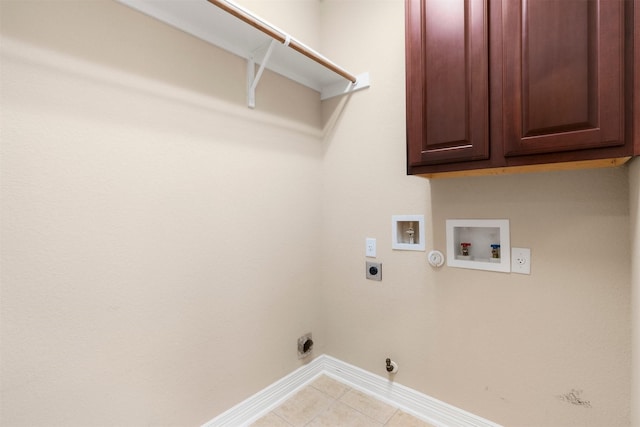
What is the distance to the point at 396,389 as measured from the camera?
67.2 inches

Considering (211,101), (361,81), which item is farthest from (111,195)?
(361,81)

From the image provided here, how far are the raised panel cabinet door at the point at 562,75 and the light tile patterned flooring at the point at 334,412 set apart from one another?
1494 millimetres

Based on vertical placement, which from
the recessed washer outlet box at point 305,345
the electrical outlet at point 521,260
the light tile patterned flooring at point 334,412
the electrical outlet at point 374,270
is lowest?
the light tile patterned flooring at point 334,412

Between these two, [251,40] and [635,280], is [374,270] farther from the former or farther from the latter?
[251,40]

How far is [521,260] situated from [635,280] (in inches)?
14.1

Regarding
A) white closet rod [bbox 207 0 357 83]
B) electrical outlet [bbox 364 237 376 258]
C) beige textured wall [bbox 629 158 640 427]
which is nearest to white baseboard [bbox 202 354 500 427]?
beige textured wall [bbox 629 158 640 427]

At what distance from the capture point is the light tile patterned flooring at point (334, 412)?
60.7 inches

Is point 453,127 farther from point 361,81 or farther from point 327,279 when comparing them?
point 327,279

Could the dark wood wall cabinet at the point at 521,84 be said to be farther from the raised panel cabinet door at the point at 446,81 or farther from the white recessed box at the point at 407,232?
the white recessed box at the point at 407,232

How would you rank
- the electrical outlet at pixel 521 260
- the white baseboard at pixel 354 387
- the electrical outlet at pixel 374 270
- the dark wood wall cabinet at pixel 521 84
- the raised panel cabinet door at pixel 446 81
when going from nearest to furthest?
the dark wood wall cabinet at pixel 521 84 < the raised panel cabinet door at pixel 446 81 < the electrical outlet at pixel 521 260 < the white baseboard at pixel 354 387 < the electrical outlet at pixel 374 270

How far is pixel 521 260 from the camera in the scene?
1334mm

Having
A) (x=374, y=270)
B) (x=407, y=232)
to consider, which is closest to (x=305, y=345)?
(x=374, y=270)

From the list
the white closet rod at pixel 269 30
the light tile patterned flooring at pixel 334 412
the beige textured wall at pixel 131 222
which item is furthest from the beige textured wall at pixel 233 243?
the white closet rod at pixel 269 30

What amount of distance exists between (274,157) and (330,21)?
3.60 ft
